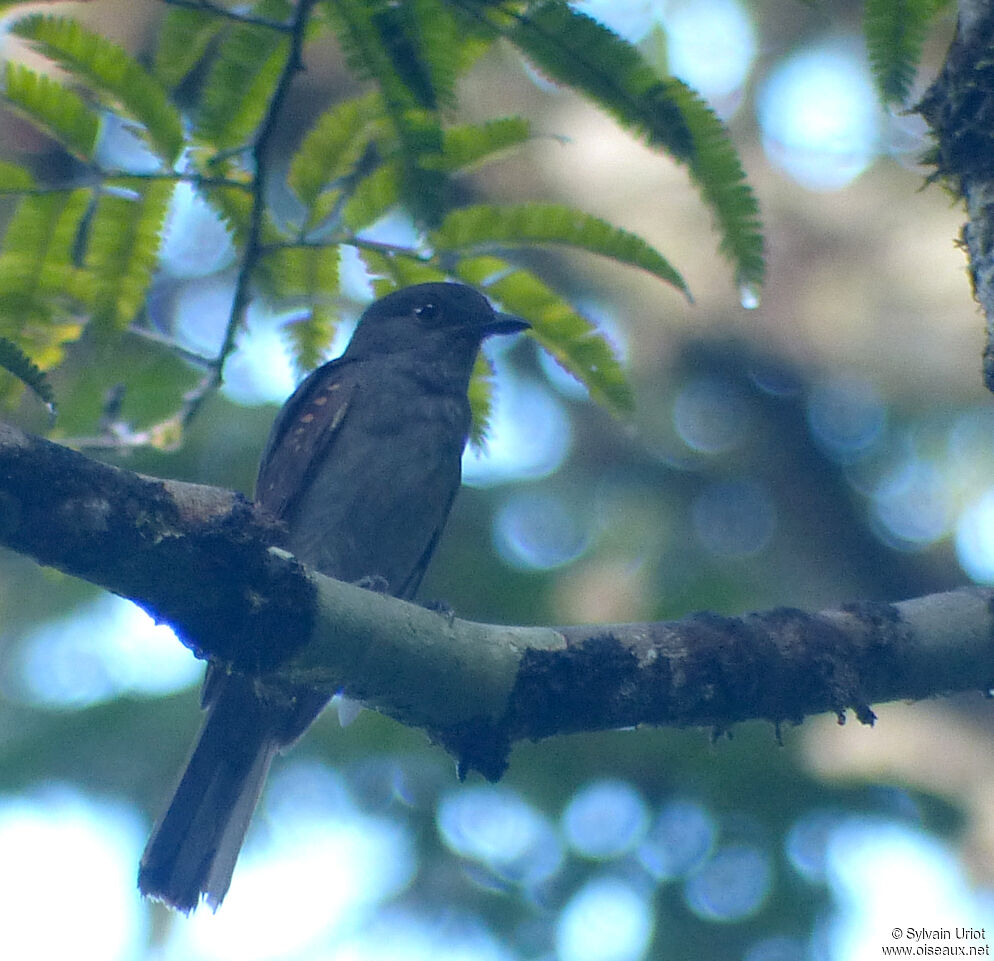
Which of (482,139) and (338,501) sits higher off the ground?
(482,139)

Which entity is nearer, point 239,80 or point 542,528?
point 239,80

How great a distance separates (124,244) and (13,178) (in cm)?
34

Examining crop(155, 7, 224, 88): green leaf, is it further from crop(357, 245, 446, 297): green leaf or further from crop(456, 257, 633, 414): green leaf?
crop(456, 257, 633, 414): green leaf

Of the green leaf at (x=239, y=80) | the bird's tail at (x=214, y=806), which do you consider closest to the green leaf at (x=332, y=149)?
the green leaf at (x=239, y=80)

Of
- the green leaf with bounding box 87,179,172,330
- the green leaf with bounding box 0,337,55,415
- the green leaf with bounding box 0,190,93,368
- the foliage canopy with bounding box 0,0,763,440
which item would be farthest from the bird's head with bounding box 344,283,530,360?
the green leaf with bounding box 0,337,55,415

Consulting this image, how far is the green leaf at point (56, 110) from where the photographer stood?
3143 millimetres

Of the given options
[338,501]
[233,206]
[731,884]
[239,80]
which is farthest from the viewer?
[731,884]

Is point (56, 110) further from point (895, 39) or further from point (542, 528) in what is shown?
point (542, 528)

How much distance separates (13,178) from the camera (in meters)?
3.29

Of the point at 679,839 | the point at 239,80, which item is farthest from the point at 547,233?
the point at 679,839

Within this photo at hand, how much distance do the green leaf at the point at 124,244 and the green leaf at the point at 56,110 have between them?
16cm

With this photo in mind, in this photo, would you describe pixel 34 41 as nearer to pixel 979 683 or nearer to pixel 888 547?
pixel 979 683

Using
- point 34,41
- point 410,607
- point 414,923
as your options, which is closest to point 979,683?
point 410,607

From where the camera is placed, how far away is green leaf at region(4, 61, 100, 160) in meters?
3.14
